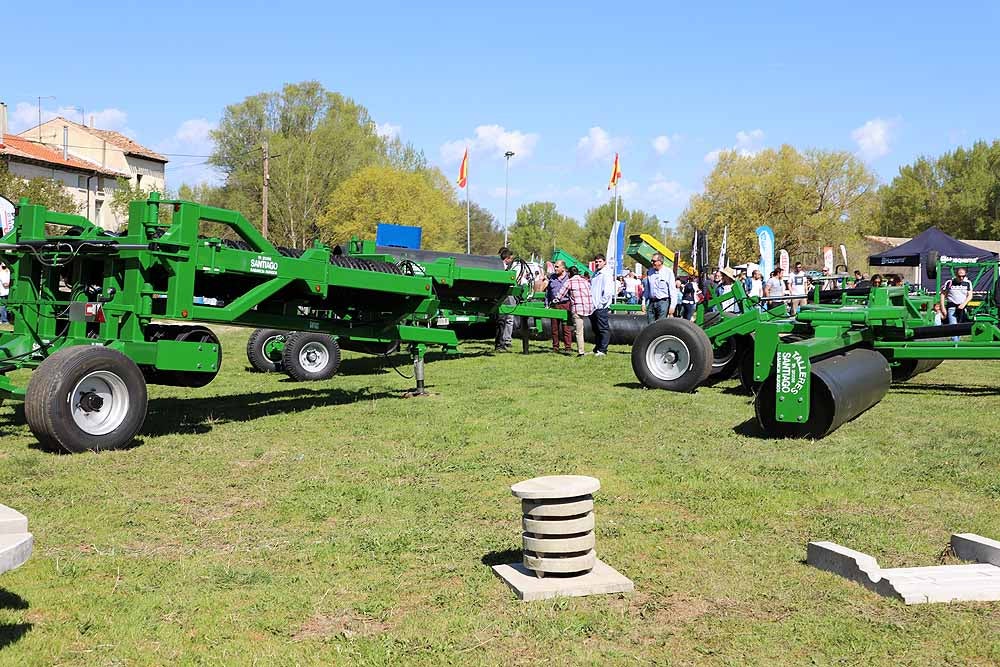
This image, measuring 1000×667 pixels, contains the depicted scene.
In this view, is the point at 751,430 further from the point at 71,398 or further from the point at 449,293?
the point at 449,293

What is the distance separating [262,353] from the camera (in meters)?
14.5

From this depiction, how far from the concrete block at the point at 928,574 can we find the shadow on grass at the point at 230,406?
6.17 metres

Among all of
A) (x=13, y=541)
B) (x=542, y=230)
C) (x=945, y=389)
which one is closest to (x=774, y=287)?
(x=945, y=389)

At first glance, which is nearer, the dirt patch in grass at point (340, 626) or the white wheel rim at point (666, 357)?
the dirt patch in grass at point (340, 626)

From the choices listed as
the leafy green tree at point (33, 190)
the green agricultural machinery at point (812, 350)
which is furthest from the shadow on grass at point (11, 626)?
the leafy green tree at point (33, 190)

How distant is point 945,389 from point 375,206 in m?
47.4

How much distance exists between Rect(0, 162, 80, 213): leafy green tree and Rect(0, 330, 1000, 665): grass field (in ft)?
104

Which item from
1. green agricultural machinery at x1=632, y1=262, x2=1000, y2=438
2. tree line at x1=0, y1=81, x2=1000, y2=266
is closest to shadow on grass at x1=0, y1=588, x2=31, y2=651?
green agricultural machinery at x1=632, y1=262, x2=1000, y2=438

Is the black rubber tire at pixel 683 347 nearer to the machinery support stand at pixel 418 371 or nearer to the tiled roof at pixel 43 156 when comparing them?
the machinery support stand at pixel 418 371

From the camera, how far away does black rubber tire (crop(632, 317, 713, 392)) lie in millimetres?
11867

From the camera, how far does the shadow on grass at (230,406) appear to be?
31.7 feet

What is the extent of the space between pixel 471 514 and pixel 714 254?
59591 mm

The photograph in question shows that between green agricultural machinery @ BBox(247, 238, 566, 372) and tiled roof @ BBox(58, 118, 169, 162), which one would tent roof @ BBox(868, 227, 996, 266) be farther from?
tiled roof @ BBox(58, 118, 169, 162)

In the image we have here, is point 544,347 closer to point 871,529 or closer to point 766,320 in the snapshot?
point 766,320
